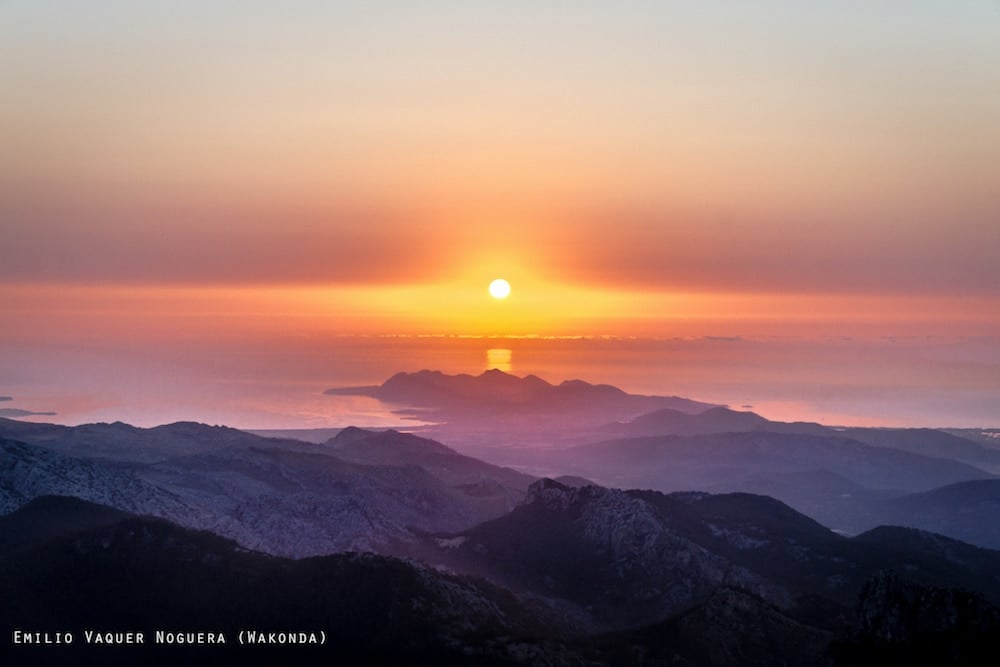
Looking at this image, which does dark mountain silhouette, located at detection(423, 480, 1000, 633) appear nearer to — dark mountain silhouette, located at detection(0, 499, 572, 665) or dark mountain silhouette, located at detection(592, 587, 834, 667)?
dark mountain silhouette, located at detection(592, 587, 834, 667)

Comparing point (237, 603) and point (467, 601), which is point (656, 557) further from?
point (237, 603)

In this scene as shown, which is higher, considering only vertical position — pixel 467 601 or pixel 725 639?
pixel 467 601

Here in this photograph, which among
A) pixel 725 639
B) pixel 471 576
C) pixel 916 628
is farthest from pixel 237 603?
pixel 916 628

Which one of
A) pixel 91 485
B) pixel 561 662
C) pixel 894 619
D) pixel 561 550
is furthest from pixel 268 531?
pixel 894 619

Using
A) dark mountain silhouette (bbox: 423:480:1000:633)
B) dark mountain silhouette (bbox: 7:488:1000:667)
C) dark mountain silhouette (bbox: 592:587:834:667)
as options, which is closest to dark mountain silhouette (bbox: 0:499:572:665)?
dark mountain silhouette (bbox: 7:488:1000:667)

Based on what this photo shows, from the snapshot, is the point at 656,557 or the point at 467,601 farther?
the point at 656,557

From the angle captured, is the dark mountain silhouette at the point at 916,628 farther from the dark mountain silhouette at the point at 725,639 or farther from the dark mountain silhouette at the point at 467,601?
the dark mountain silhouette at the point at 725,639

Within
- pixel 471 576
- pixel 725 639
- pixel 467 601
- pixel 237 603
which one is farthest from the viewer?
pixel 471 576

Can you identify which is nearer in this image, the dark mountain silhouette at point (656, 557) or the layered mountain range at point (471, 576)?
the layered mountain range at point (471, 576)

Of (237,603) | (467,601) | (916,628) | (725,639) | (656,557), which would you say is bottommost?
(656,557)

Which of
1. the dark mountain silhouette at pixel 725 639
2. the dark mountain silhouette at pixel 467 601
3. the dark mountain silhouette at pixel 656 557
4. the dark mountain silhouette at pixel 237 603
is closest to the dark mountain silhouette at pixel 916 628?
the dark mountain silhouette at pixel 467 601

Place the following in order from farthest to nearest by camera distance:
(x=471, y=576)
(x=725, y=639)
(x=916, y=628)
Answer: (x=471, y=576) → (x=725, y=639) → (x=916, y=628)

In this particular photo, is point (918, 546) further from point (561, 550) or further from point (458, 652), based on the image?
point (458, 652)
